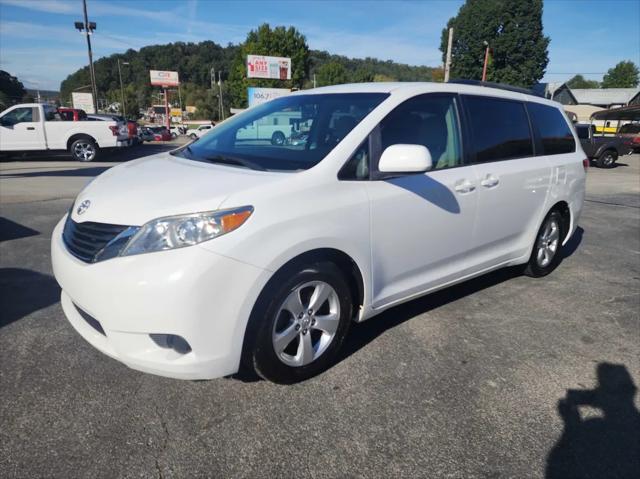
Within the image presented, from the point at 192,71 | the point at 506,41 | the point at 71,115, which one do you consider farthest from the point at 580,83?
the point at 71,115

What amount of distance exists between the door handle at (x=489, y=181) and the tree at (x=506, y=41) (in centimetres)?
4992

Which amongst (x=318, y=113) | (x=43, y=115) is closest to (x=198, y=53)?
(x=43, y=115)

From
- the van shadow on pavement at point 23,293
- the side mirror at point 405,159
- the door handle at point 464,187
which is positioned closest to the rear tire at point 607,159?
the door handle at point 464,187

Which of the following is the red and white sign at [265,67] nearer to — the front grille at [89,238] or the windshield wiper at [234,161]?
the windshield wiper at [234,161]

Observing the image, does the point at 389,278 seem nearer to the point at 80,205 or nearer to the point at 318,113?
the point at 318,113

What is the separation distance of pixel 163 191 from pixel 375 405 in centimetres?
162

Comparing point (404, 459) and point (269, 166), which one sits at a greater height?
point (269, 166)

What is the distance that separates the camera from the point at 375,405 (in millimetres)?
Answer: 2471

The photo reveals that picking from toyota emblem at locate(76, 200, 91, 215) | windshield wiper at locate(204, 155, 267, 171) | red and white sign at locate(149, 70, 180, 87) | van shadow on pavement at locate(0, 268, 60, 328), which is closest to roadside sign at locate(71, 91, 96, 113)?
red and white sign at locate(149, 70, 180, 87)

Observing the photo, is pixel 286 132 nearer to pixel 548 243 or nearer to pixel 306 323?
pixel 306 323

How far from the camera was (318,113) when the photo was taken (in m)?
3.23

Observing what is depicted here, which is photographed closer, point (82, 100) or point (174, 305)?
point (174, 305)

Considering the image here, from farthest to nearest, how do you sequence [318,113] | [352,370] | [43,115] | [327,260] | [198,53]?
[198,53] < [43,115] < [318,113] < [352,370] < [327,260]

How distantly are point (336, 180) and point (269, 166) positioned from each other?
16.3 inches
